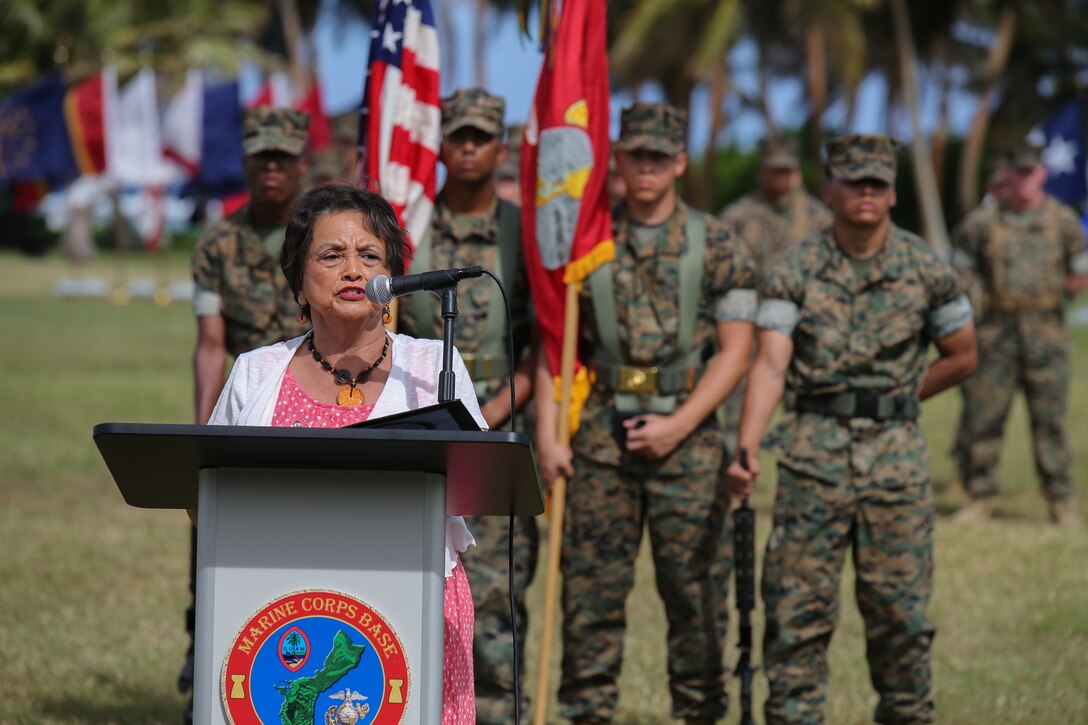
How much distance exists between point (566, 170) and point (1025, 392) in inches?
240

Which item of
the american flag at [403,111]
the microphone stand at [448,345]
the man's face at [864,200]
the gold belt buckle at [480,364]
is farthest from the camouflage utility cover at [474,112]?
the microphone stand at [448,345]

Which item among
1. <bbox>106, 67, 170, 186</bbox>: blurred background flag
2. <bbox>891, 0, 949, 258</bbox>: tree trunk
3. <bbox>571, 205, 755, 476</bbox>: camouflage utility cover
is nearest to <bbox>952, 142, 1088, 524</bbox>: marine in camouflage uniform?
<bbox>571, 205, 755, 476</bbox>: camouflage utility cover

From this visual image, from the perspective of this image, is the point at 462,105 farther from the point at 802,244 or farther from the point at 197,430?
the point at 197,430

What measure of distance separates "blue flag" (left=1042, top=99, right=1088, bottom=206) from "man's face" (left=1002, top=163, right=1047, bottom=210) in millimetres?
3959

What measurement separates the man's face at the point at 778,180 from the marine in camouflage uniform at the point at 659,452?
606 centimetres

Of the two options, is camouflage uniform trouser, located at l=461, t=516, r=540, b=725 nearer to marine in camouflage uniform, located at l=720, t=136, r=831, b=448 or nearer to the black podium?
Answer: the black podium

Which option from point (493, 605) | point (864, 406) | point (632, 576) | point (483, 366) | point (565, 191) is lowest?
point (493, 605)

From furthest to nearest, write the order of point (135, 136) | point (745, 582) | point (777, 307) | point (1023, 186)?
point (135, 136)
point (1023, 186)
point (777, 307)
point (745, 582)

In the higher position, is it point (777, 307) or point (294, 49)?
point (294, 49)

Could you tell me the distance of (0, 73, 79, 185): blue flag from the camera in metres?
33.7

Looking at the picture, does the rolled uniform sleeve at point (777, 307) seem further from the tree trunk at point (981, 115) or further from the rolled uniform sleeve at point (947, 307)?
the tree trunk at point (981, 115)

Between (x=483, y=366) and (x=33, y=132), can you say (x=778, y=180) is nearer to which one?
(x=483, y=366)

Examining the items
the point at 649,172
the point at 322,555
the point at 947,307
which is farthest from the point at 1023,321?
the point at 322,555

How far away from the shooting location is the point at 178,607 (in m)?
9.16
